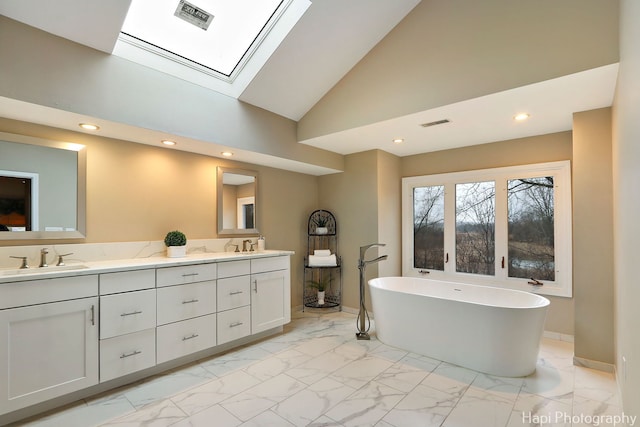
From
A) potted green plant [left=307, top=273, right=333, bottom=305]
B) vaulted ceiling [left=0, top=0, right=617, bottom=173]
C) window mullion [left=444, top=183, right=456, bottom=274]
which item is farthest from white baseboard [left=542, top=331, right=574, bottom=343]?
potted green plant [left=307, top=273, right=333, bottom=305]

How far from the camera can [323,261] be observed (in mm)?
4309

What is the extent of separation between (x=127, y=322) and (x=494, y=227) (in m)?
3.93

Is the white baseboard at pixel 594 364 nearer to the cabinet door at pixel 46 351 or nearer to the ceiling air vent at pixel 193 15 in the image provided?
the cabinet door at pixel 46 351

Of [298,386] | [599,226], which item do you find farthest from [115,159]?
[599,226]

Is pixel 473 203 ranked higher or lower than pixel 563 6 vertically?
lower

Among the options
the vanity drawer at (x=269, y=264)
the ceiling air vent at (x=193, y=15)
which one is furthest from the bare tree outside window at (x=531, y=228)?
the ceiling air vent at (x=193, y=15)

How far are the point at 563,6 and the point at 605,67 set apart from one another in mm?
516

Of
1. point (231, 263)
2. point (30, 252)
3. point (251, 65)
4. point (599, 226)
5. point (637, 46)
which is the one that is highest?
point (251, 65)

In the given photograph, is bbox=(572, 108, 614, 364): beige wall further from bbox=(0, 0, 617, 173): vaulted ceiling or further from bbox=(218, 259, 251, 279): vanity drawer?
bbox=(218, 259, 251, 279): vanity drawer

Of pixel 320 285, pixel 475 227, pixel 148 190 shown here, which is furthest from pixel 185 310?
pixel 475 227

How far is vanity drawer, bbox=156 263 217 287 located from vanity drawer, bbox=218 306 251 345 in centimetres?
41

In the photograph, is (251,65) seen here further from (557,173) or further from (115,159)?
(557,173)

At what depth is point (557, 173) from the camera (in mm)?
3455

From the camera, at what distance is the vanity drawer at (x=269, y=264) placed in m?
3.33
